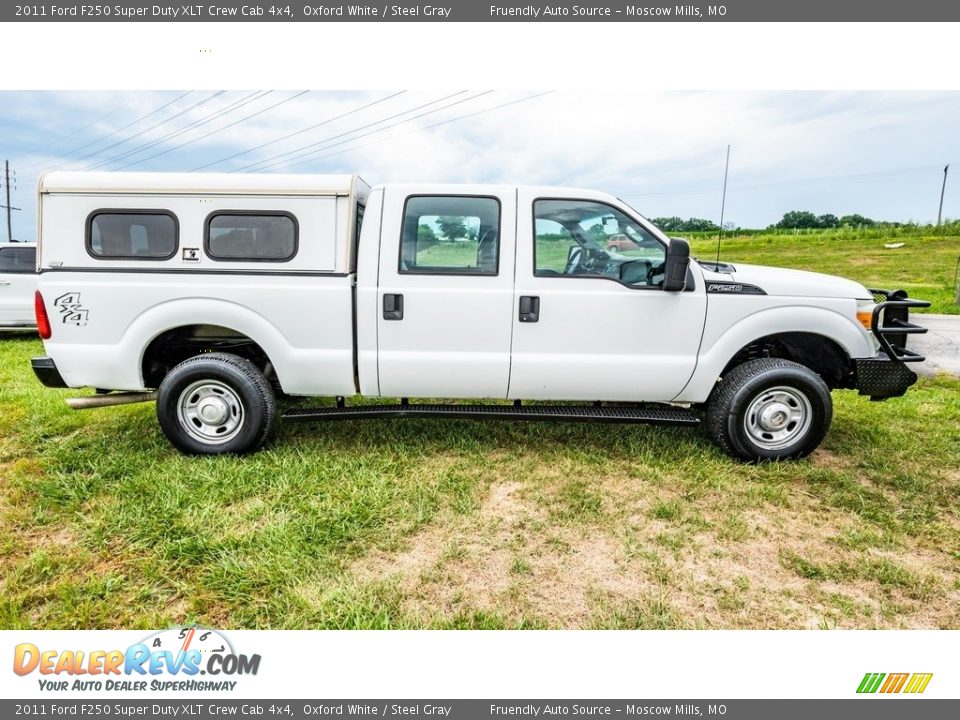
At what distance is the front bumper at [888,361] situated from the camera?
152 inches

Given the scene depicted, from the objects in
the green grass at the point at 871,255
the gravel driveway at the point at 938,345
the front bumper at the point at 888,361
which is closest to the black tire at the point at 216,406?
the front bumper at the point at 888,361

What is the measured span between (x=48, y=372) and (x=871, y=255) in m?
22.7

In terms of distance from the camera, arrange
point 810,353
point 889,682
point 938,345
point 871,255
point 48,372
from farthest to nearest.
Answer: point 871,255 < point 938,345 < point 810,353 < point 48,372 < point 889,682

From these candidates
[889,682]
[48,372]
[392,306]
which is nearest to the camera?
[889,682]

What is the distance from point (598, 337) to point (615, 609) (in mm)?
1854

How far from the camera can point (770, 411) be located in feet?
12.7

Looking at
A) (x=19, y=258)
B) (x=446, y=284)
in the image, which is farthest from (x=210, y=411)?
(x=19, y=258)

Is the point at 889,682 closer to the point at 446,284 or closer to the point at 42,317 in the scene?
the point at 446,284

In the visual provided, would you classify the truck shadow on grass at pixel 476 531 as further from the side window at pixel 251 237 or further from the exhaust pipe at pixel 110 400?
the side window at pixel 251 237

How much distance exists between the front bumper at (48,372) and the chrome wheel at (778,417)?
A: 192 inches

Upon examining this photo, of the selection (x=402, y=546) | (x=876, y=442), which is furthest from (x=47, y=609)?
(x=876, y=442)

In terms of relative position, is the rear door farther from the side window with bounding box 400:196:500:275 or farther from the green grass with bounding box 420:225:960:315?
the green grass with bounding box 420:225:960:315

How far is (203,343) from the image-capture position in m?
4.19

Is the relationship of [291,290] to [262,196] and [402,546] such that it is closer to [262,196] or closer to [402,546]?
[262,196]
